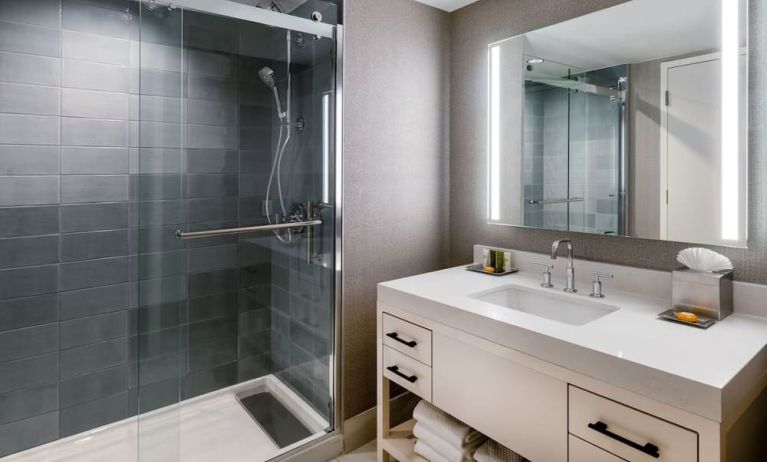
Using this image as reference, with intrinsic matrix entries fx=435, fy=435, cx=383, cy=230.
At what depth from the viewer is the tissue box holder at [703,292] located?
1398 mm

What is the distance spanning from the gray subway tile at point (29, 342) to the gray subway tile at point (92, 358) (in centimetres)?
8

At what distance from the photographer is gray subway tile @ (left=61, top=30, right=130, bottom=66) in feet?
6.96

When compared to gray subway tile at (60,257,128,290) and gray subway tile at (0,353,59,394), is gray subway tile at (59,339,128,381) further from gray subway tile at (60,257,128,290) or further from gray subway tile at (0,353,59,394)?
gray subway tile at (60,257,128,290)

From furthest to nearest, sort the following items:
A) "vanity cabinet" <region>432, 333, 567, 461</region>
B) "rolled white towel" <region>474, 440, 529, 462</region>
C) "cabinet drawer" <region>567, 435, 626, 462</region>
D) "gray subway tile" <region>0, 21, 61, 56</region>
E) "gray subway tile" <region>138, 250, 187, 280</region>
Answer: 1. "gray subway tile" <region>0, 21, 61, 56</region>
2. "gray subway tile" <region>138, 250, 187, 280</region>
3. "rolled white towel" <region>474, 440, 529, 462</region>
4. "vanity cabinet" <region>432, 333, 567, 461</region>
5. "cabinet drawer" <region>567, 435, 626, 462</region>

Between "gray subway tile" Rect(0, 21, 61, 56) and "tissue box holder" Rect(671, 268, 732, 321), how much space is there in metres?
2.85

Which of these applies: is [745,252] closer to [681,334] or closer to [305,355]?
[681,334]

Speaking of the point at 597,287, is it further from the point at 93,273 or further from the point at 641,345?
the point at 93,273

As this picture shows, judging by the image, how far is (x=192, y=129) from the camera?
1668mm

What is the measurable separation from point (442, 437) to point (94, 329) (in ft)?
6.07

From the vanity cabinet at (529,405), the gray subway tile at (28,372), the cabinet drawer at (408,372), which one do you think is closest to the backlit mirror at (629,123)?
the vanity cabinet at (529,405)

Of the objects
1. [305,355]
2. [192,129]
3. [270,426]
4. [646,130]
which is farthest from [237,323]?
[646,130]

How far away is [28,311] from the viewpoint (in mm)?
2111

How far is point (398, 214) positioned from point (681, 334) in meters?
1.37

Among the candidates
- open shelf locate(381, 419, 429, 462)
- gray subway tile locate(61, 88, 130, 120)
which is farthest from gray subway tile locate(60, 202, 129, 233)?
open shelf locate(381, 419, 429, 462)
